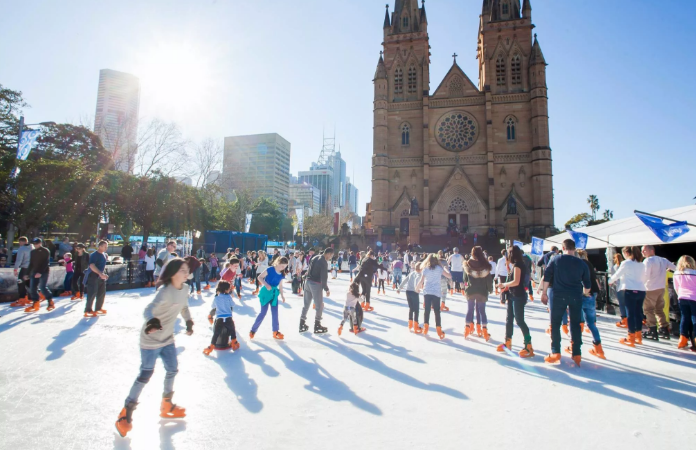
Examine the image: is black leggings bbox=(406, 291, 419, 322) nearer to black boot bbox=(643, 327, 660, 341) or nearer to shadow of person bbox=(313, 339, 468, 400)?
shadow of person bbox=(313, 339, 468, 400)

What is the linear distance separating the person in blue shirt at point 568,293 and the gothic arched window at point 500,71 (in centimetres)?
3705

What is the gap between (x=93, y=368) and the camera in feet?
15.3

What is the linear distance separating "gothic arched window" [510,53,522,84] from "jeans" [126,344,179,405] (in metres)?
41.0

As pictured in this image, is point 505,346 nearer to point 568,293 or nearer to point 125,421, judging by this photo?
point 568,293

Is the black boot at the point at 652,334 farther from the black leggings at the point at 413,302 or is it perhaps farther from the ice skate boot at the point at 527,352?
the black leggings at the point at 413,302

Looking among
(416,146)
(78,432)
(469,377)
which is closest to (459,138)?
(416,146)

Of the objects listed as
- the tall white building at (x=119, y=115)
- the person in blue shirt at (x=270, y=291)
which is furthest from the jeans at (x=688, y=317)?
the tall white building at (x=119, y=115)

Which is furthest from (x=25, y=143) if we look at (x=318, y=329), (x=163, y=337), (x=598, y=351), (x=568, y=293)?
(x=598, y=351)

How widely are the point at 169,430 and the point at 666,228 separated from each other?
897 centimetres

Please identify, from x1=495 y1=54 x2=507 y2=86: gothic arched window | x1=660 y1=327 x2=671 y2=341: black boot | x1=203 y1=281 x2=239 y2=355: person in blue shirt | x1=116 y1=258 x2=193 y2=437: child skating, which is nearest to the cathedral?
x1=495 y1=54 x2=507 y2=86: gothic arched window

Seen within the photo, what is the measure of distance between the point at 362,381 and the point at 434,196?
3316cm

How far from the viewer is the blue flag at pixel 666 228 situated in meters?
6.89

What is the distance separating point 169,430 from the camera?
313cm

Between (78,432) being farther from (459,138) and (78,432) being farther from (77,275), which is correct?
(459,138)
